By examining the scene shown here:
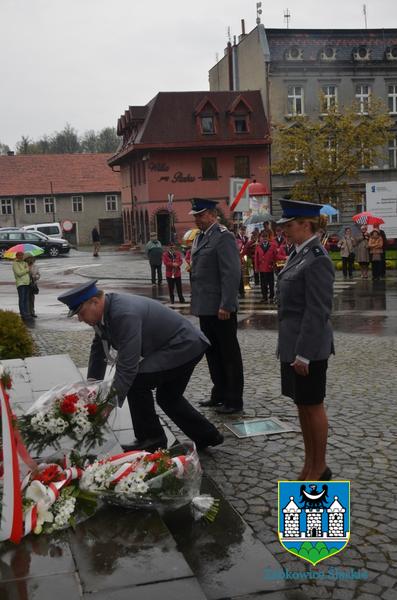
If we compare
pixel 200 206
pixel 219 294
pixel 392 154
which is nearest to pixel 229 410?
pixel 219 294

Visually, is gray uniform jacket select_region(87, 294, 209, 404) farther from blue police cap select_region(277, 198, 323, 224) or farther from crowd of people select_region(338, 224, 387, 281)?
crowd of people select_region(338, 224, 387, 281)

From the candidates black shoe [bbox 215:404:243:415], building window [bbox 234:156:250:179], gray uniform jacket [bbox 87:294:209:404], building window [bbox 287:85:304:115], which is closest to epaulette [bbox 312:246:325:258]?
gray uniform jacket [bbox 87:294:209:404]

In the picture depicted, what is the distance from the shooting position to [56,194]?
→ 64.2 m

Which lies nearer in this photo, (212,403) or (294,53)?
(212,403)

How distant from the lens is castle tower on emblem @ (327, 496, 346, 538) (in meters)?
4.08

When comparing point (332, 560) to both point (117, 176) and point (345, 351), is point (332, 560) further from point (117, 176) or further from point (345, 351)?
point (117, 176)

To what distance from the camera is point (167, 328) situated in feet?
17.2

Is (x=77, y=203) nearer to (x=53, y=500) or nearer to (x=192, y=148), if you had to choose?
(x=192, y=148)

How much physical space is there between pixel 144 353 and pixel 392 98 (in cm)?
4697

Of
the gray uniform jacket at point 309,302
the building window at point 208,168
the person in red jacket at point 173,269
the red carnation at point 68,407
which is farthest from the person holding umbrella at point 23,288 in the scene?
the building window at point 208,168

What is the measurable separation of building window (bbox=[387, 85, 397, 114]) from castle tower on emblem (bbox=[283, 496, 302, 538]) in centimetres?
4737

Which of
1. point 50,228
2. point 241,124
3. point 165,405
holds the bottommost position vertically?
point 165,405

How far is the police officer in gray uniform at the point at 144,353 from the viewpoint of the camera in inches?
191

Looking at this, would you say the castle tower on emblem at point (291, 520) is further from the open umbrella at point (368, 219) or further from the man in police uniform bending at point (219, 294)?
the open umbrella at point (368, 219)
